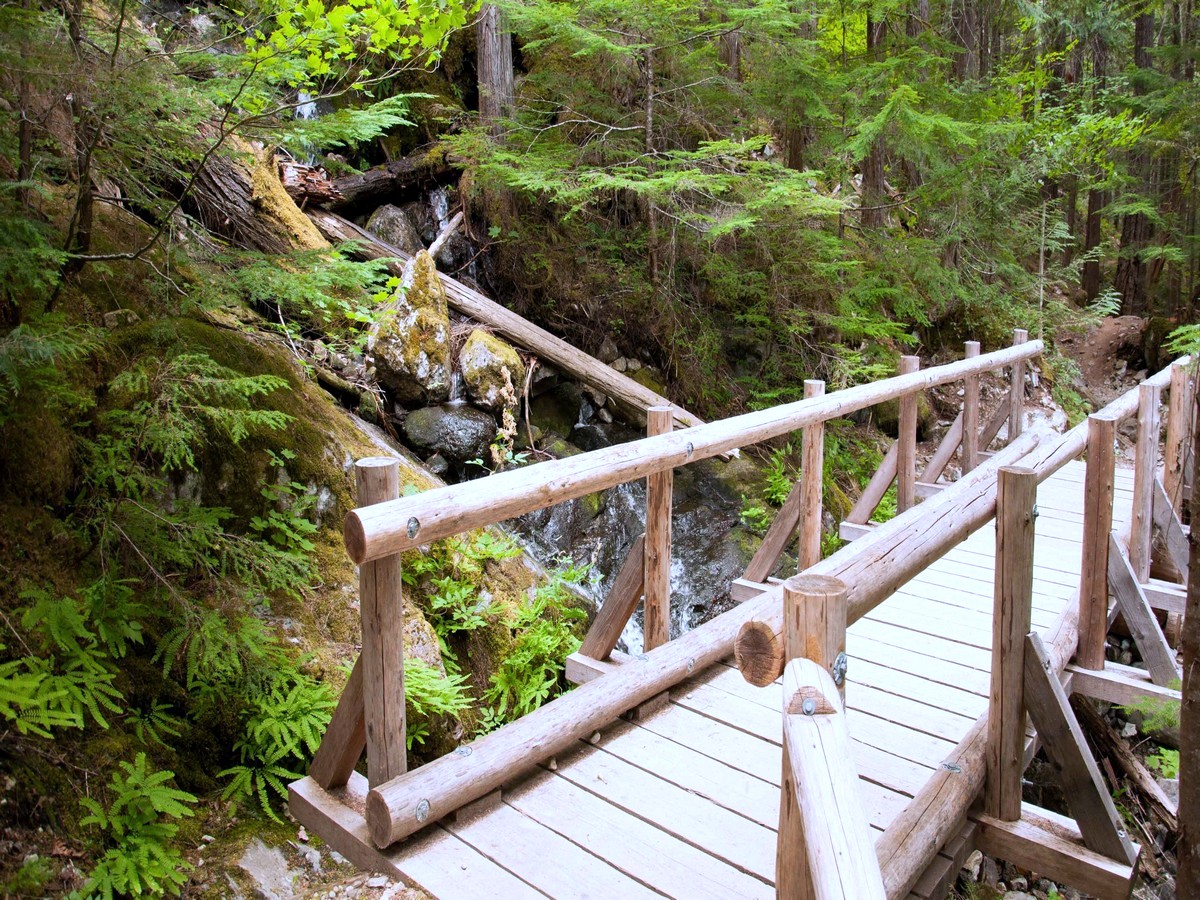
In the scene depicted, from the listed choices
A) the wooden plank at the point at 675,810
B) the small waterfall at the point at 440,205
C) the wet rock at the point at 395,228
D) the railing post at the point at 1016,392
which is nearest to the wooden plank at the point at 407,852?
the wooden plank at the point at 675,810

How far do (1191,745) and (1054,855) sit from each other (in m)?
Answer: 0.69

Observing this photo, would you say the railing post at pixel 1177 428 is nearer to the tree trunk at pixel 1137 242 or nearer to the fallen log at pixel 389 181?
the fallen log at pixel 389 181

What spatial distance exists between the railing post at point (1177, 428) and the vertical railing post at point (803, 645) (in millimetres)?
6768

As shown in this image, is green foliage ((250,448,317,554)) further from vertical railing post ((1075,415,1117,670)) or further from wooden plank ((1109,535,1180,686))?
wooden plank ((1109,535,1180,686))

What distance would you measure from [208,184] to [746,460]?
635 centimetres

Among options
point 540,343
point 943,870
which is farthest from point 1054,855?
point 540,343

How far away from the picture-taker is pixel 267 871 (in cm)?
327

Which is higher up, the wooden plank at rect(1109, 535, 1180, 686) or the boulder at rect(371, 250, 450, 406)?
the boulder at rect(371, 250, 450, 406)

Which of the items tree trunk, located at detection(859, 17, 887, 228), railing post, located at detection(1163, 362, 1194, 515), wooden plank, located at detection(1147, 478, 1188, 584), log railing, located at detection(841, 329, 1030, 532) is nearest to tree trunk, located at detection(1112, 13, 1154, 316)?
tree trunk, located at detection(859, 17, 887, 228)

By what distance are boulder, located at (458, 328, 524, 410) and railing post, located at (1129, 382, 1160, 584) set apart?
5.52 metres

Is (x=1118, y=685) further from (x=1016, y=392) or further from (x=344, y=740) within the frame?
(x=1016, y=392)

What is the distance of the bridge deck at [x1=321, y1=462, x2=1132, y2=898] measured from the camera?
2861 mm

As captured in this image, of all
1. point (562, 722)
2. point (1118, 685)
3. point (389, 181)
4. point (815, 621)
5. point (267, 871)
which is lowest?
point (1118, 685)

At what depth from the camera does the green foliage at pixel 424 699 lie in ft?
13.5
